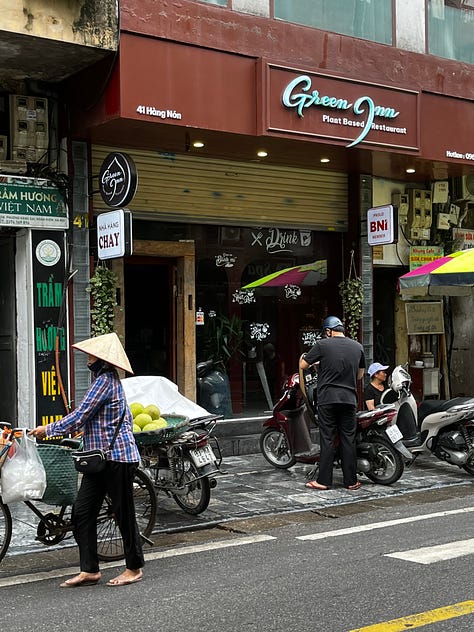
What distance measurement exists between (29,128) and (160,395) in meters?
4.12

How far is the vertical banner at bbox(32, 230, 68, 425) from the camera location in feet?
34.5

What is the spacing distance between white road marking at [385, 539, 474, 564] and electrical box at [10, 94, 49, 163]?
6.74 m

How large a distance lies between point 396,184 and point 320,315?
2.66 meters

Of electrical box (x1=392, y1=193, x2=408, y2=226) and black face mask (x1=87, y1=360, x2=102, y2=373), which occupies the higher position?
electrical box (x1=392, y1=193, x2=408, y2=226)

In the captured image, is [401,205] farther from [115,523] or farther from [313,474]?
[115,523]

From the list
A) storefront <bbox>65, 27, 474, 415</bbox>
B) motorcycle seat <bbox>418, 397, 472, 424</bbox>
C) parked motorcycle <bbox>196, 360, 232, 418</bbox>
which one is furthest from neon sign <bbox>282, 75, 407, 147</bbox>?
parked motorcycle <bbox>196, 360, 232, 418</bbox>

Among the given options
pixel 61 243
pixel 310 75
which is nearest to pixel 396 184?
pixel 310 75

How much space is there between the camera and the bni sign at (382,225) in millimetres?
12820

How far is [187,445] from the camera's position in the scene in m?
7.90

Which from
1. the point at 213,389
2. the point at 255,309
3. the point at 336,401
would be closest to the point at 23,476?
the point at 336,401

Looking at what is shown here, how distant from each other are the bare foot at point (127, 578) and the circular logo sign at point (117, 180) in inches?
206

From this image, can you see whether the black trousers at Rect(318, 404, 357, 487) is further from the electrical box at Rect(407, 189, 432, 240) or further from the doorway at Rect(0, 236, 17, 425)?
the electrical box at Rect(407, 189, 432, 240)

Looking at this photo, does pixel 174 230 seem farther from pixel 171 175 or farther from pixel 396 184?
pixel 396 184

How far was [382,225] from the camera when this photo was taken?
1295 cm
